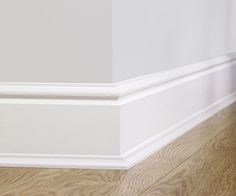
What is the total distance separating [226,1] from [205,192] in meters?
1.46

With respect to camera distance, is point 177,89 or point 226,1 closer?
point 177,89

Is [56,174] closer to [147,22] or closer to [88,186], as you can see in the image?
[88,186]

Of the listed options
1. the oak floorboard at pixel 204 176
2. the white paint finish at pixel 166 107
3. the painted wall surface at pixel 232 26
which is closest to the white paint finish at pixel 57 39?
the white paint finish at pixel 166 107

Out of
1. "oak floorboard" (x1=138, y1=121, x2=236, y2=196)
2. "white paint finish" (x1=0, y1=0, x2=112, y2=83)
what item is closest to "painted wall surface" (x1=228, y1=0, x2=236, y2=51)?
"oak floorboard" (x1=138, y1=121, x2=236, y2=196)

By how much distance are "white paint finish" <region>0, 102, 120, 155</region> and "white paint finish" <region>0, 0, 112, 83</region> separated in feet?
0.24

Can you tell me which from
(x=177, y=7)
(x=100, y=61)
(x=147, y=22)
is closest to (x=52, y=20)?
(x=100, y=61)

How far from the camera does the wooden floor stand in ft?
3.69

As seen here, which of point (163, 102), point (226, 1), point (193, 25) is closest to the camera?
point (163, 102)

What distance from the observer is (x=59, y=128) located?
1.30m

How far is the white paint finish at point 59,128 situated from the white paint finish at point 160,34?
0.38ft

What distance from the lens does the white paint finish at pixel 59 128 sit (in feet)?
4.23

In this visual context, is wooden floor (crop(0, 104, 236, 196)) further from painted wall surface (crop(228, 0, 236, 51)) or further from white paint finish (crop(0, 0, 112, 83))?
painted wall surface (crop(228, 0, 236, 51))

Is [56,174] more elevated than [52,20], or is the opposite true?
[52,20]

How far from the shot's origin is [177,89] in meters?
1.68
